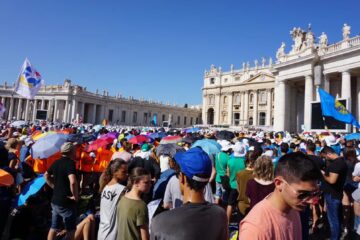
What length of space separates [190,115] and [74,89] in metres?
39.4

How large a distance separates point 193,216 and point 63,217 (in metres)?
3.10

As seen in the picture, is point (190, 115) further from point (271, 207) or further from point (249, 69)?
point (271, 207)

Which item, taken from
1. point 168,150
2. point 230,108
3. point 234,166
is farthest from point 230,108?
point 234,166

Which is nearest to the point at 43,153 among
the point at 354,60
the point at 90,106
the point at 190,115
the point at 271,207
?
the point at 271,207

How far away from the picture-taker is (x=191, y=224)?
6.23ft

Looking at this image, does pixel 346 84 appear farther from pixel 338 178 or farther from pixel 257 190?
pixel 257 190

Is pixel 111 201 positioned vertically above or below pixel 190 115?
below

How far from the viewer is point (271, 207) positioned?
177 cm

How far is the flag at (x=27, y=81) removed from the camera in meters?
14.6

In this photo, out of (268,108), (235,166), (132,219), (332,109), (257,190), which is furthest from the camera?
(268,108)

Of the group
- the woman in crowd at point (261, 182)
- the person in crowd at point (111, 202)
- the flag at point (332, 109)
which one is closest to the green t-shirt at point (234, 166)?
the woman in crowd at point (261, 182)

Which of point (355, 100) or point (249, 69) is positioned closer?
point (355, 100)

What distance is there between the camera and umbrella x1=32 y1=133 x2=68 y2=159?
18.8 feet

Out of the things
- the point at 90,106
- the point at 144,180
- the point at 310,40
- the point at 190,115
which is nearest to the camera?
the point at 144,180
